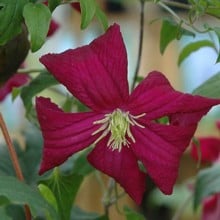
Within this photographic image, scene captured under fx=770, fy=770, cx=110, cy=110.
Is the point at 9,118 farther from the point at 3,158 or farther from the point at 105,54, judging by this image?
the point at 105,54

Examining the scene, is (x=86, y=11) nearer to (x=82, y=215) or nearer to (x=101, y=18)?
(x=101, y=18)

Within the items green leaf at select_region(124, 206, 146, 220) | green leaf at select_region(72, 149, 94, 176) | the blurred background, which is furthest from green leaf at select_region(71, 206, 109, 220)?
the blurred background

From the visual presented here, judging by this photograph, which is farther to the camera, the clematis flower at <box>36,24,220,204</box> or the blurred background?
the blurred background

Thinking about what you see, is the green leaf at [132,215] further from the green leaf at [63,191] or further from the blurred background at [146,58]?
the blurred background at [146,58]

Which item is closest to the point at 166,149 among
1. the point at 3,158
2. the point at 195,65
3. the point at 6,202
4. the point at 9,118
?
the point at 6,202

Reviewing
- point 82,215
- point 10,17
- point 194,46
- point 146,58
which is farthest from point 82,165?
point 146,58

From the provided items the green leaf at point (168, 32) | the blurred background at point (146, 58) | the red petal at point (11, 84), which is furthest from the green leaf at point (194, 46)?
the blurred background at point (146, 58)

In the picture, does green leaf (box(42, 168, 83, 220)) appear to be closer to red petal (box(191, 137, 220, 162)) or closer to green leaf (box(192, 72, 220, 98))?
→ green leaf (box(192, 72, 220, 98))
